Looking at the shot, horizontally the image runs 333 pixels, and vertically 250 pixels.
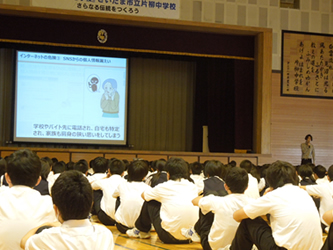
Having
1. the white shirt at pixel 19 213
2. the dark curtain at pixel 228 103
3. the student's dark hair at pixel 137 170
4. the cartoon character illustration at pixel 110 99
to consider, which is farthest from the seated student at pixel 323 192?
the cartoon character illustration at pixel 110 99

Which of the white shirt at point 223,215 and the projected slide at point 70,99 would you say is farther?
the projected slide at point 70,99

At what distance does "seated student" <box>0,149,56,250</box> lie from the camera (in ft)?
6.75

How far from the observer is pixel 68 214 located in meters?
1.62

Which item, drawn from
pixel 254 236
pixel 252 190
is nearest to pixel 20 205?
pixel 254 236

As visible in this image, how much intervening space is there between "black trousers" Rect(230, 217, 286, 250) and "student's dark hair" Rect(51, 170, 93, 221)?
152 cm

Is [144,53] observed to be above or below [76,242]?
above

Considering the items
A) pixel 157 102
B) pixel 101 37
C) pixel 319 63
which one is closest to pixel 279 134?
pixel 319 63

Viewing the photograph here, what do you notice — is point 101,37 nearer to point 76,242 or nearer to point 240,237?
point 240,237

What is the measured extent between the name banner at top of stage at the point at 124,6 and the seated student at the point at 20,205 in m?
8.42

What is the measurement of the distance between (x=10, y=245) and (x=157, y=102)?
10.0 metres

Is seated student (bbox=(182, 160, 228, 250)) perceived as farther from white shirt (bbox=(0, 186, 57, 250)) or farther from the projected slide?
the projected slide

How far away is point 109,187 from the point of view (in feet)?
15.4

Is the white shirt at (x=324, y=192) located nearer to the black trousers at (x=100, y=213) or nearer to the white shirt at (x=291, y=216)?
the white shirt at (x=291, y=216)

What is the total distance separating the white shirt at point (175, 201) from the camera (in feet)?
12.6
